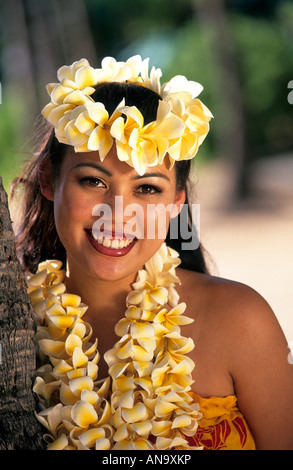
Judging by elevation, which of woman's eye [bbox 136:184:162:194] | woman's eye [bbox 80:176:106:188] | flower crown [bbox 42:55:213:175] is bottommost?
woman's eye [bbox 136:184:162:194]

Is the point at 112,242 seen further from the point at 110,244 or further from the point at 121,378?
the point at 121,378

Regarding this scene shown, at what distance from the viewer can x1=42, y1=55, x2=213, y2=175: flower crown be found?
2.34 meters

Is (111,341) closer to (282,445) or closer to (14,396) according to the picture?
(14,396)

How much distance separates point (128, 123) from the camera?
7.76ft

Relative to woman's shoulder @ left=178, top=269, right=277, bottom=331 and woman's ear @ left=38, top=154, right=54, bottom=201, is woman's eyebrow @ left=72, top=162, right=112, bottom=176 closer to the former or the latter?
woman's ear @ left=38, top=154, right=54, bottom=201

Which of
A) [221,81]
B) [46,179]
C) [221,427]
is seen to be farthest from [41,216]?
[221,81]

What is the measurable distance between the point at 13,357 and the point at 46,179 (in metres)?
0.80

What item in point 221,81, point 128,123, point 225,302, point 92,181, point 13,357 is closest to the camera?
point 13,357

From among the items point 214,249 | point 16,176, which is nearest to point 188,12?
point 214,249

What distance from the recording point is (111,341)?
105 inches

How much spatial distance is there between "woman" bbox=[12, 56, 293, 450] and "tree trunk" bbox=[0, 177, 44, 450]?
0.26 ft

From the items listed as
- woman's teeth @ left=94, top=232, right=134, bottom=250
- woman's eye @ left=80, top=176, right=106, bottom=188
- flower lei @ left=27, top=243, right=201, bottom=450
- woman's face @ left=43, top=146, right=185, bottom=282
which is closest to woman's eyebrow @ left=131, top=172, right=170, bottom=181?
woman's face @ left=43, top=146, right=185, bottom=282

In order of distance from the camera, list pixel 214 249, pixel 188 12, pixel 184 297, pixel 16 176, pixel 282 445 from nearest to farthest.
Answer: pixel 282 445 → pixel 184 297 → pixel 16 176 → pixel 214 249 → pixel 188 12
